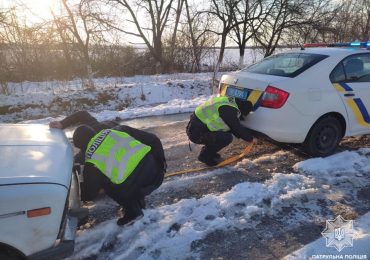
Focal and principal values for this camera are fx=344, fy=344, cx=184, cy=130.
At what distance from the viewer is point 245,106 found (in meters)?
4.66

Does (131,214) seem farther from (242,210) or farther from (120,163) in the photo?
(242,210)

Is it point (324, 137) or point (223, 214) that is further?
point (324, 137)

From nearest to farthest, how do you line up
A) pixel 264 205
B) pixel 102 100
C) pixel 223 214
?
pixel 223 214 < pixel 264 205 < pixel 102 100

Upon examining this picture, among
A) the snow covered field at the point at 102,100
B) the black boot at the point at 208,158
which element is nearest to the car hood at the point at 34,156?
the black boot at the point at 208,158

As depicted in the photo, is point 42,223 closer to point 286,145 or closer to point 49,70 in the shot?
point 286,145

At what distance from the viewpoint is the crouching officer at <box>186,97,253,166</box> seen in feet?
14.5

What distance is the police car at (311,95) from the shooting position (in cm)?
449

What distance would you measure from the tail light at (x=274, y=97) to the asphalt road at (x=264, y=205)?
88cm

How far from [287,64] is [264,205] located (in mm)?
2258

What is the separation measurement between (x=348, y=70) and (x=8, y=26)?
29.1 feet

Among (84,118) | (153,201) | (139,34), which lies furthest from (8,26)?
(139,34)

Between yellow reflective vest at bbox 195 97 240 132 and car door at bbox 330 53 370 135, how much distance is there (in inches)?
61.1

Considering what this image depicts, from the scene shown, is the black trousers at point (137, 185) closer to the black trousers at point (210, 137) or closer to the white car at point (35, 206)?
the white car at point (35, 206)

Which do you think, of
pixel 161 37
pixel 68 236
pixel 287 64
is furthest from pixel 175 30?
pixel 68 236
